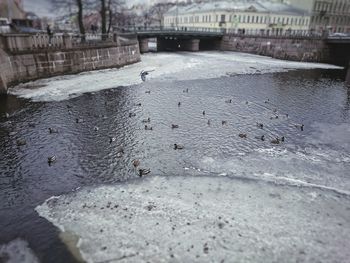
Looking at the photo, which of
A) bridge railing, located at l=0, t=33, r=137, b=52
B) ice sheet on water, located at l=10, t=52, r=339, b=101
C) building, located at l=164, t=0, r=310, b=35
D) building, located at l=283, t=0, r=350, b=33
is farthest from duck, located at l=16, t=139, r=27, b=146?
building, located at l=283, t=0, r=350, b=33

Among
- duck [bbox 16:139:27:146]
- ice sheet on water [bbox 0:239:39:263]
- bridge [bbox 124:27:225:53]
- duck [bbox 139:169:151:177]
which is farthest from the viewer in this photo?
bridge [bbox 124:27:225:53]

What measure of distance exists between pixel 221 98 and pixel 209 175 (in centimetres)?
1331

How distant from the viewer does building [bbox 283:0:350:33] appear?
8681 centimetres

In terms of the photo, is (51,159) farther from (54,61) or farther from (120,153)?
(54,61)

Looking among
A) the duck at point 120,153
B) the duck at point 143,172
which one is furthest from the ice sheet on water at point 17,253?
the duck at point 120,153

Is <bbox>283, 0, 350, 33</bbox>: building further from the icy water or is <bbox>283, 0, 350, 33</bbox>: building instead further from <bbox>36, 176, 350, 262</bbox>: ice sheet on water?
<bbox>36, 176, 350, 262</bbox>: ice sheet on water

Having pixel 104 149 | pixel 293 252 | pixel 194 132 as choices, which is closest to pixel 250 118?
pixel 194 132

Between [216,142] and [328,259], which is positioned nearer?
[328,259]

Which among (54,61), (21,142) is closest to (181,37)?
(54,61)

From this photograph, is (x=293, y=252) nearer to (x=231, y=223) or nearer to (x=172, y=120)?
(x=231, y=223)

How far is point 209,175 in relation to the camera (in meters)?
12.0

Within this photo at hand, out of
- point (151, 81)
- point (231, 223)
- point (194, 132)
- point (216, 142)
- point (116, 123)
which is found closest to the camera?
point (231, 223)

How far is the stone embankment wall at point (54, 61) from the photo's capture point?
25078 millimetres

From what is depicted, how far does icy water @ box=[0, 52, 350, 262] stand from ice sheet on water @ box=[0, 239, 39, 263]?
0.04m
